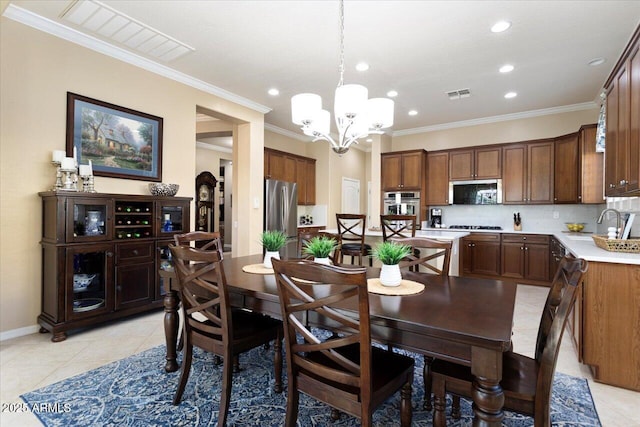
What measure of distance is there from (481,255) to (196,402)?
5027mm

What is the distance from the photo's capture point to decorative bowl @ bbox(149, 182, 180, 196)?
12.1ft

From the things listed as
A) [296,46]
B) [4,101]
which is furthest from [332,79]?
[4,101]

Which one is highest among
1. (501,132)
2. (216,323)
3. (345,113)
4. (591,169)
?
(501,132)

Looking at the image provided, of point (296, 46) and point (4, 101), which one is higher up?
point (296, 46)

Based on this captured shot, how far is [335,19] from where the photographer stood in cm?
288

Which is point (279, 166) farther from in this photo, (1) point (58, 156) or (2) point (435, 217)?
(1) point (58, 156)

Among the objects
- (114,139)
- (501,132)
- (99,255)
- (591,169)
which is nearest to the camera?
(99,255)

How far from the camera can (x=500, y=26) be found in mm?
2959

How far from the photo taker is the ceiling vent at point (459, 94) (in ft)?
15.1

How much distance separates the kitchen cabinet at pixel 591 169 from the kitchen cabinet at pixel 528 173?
2.17 feet

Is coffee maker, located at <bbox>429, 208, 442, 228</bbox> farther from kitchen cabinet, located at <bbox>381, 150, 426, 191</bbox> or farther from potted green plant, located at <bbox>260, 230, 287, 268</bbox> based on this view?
potted green plant, located at <bbox>260, 230, 287, 268</bbox>

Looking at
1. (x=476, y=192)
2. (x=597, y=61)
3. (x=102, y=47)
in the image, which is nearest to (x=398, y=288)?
(x=102, y=47)

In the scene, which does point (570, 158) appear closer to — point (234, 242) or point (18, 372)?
point (234, 242)

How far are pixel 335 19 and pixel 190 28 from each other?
1.37 meters
